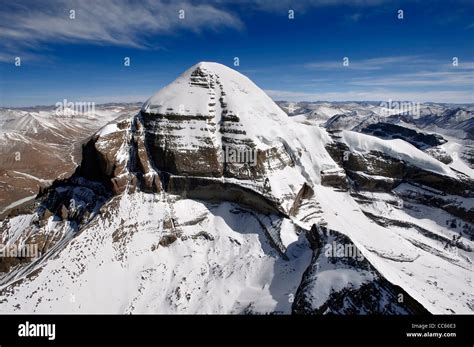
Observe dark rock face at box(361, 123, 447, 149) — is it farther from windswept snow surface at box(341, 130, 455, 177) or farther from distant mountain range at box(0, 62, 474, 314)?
distant mountain range at box(0, 62, 474, 314)

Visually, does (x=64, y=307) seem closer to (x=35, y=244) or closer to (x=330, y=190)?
(x=35, y=244)

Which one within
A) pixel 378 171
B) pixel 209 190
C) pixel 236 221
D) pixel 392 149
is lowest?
pixel 236 221

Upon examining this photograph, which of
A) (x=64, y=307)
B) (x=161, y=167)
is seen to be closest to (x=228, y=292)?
(x=64, y=307)

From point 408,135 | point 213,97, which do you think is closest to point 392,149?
point 213,97

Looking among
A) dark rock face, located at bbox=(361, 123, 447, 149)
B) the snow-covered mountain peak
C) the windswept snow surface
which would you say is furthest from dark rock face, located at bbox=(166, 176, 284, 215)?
dark rock face, located at bbox=(361, 123, 447, 149)

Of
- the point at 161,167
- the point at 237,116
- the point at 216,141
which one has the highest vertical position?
the point at 237,116

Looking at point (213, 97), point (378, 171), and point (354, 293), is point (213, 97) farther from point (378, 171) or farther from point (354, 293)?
point (354, 293)

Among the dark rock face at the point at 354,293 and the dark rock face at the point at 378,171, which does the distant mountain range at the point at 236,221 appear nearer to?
the dark rock face at the point at 354,293

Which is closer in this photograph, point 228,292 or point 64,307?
point 64,307
